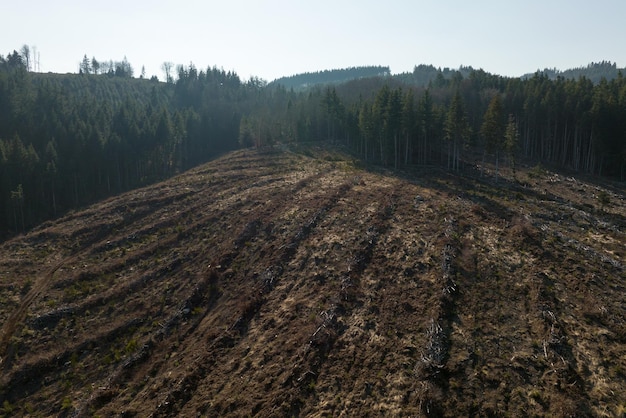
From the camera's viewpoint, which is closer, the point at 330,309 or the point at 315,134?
the point at 330,309

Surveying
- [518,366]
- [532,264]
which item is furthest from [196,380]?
[532,264]

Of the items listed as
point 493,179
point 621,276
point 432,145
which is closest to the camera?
point 621,276

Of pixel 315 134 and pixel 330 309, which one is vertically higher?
pixel 315 134

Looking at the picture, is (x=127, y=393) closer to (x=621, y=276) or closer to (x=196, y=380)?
(x=196, y=380)

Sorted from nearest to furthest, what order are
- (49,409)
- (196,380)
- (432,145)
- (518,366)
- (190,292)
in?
(518,366), (196,380), (49,409), (190,292), (432,145)

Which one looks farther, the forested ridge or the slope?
the forested ridge
